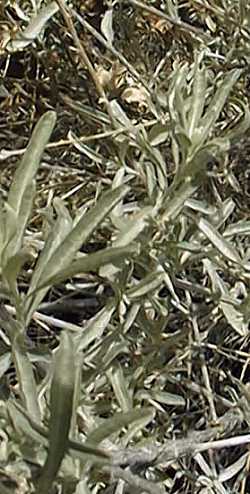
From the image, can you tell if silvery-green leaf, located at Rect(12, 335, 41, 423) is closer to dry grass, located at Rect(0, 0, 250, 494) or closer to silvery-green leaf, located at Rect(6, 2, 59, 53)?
dry grass, located at Rect(0, 0, 250, 494)

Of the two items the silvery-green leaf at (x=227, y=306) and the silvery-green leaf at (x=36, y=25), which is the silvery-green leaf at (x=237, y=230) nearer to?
the silvery-green leaf at (x=227, y=306)

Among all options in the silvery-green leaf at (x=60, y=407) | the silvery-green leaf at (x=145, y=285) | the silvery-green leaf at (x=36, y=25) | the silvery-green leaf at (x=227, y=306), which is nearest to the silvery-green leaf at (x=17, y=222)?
the silvery-green leaf at (x=60, y=407)

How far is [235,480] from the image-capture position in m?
1.25

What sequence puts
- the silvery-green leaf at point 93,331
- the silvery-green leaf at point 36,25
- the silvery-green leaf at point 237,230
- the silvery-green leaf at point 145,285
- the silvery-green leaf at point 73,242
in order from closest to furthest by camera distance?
the silvery-green leaf at point 73,242
the silvery-green leaf at point 93,331
the silvery-green leaf at point 145,285
the silvery-green leaf at point 237,230
the silvery-green leaf at point 36,25

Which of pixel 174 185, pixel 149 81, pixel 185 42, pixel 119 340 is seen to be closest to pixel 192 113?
pixel 174 185

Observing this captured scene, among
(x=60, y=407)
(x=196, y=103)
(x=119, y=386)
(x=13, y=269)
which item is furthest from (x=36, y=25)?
(x=60, y=407)

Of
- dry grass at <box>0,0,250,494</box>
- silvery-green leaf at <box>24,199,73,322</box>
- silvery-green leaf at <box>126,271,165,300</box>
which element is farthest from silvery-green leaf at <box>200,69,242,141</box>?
silvery-green leaf at <box>24,199,73,322</box>

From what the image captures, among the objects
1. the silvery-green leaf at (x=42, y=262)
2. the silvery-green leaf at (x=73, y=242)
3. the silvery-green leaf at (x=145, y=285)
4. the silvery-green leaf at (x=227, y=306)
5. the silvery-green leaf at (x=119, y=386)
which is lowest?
the silvery-green leaf at (x=227, y=306)

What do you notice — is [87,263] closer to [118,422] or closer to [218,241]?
[118,422]

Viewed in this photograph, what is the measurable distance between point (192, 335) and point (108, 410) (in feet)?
0.75

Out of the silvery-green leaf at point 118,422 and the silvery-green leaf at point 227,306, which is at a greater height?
the silvery-green leaf at point 118,422

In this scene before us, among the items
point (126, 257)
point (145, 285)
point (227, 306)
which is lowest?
point (227, 306)

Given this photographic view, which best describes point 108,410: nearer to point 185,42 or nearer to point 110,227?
point 110,227

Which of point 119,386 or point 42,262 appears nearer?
point 42,262
